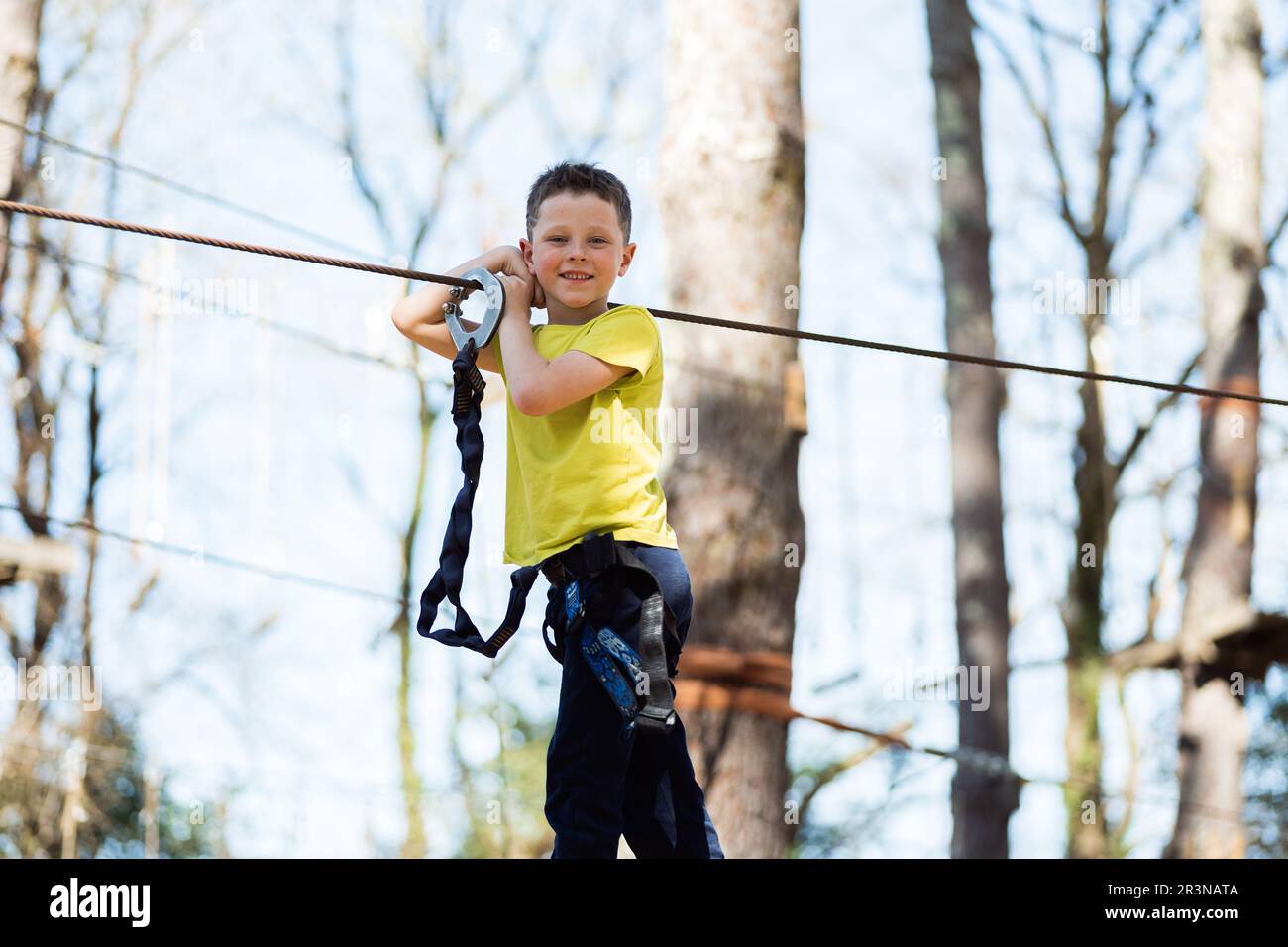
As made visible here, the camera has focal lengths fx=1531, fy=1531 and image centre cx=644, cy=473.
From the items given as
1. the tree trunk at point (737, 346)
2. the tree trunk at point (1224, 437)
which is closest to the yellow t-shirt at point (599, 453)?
the tree trunk at point (737, 346)

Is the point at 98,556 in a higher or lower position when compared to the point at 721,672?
higher

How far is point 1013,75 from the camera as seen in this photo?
13031 mm

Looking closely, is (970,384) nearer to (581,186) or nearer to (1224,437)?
(1224,437)

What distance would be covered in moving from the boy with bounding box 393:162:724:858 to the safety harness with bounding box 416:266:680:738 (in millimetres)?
16

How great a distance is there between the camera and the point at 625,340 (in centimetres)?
256

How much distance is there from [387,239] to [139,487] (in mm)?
3233

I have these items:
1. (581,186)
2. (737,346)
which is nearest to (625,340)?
(581,186)

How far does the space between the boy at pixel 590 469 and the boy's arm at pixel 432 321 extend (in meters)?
0.02

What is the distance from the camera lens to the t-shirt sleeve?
2535 mm

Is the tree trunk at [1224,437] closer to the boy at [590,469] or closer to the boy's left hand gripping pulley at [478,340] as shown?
the boy at [590,469]

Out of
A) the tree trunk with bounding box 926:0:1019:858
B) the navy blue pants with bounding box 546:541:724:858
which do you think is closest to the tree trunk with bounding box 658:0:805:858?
the navy blue pants with bounding box 546:541:724:858

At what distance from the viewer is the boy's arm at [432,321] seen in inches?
107
